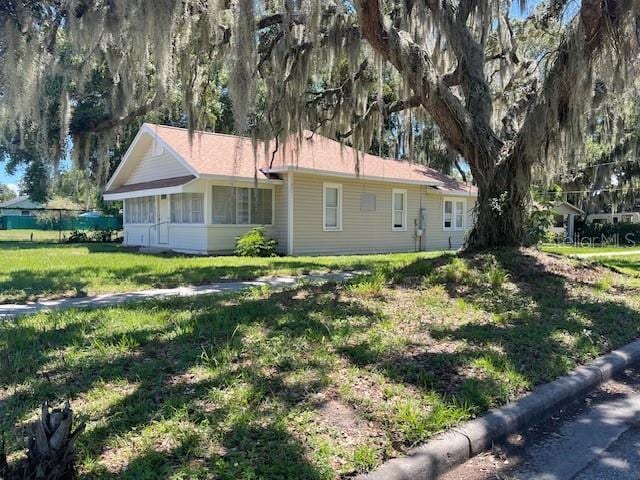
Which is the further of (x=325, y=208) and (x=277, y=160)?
(x=325, y=208)

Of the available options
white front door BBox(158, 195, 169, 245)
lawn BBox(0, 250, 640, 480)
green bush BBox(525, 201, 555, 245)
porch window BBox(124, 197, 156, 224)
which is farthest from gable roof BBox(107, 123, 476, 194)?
lawn BBox(0, 250, 640, 480)

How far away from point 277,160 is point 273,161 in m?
0.77

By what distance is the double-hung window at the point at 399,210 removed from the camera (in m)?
19.1

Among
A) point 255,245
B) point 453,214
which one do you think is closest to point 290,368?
point 255,245

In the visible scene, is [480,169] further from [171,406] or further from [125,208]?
[125,208]

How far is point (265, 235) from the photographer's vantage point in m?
16.5

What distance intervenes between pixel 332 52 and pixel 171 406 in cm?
812

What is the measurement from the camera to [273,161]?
51.1 feet

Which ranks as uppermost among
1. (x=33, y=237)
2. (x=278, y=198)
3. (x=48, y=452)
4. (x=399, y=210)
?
(x=278, y=198)

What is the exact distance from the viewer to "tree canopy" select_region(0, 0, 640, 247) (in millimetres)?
7402

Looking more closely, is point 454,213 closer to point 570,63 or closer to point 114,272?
point 570,63

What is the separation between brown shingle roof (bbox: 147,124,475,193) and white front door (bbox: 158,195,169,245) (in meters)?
2.27

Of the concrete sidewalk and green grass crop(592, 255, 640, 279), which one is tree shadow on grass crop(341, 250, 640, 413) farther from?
the concrete sidewalk

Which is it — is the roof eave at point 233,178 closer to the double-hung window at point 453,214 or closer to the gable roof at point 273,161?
the gable roof at point 273,161
